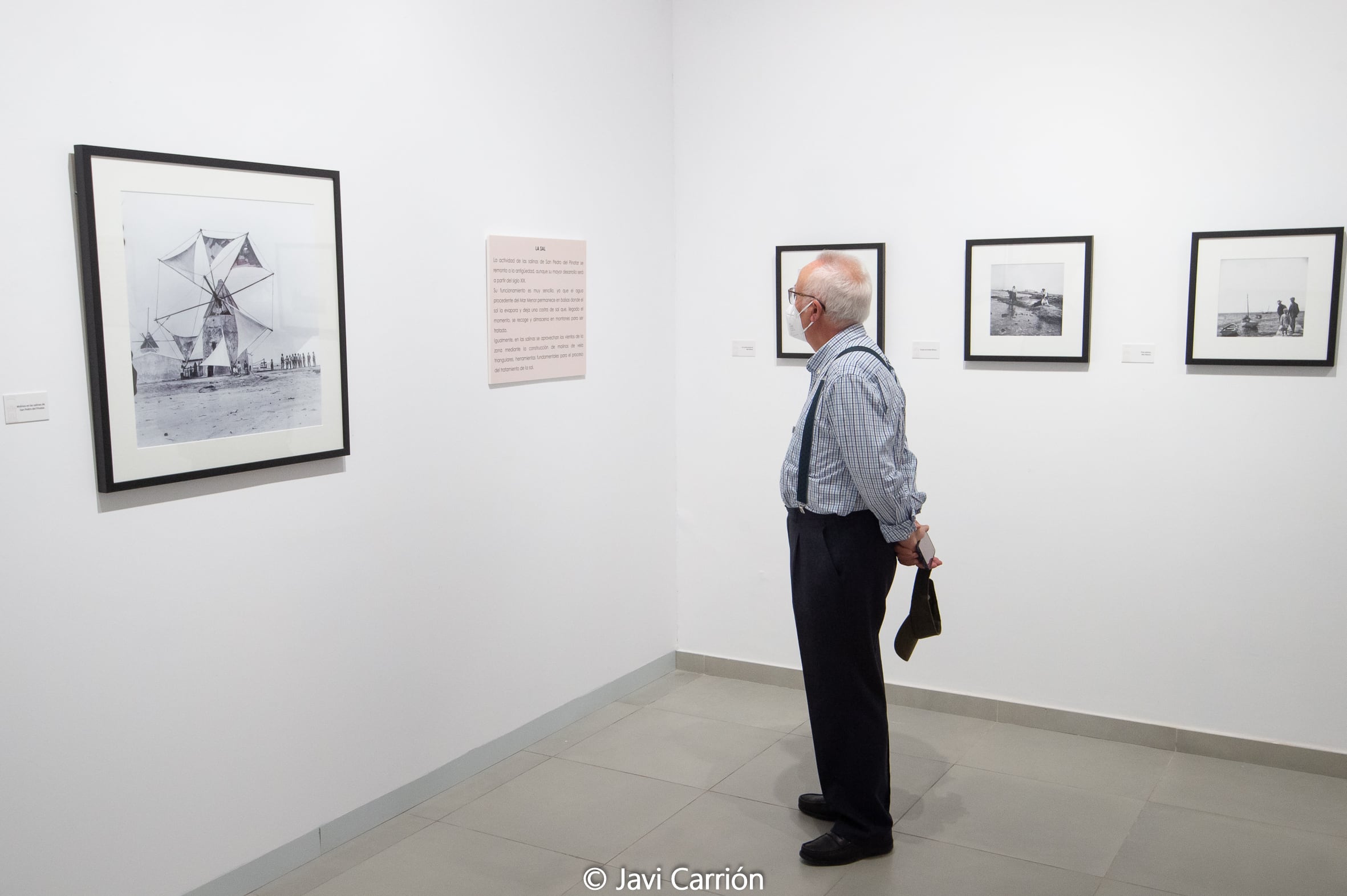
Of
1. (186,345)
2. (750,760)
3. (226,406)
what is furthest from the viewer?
(750,760)

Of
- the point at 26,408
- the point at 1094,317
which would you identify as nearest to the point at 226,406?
the point at 26,408

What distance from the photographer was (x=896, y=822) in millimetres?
3641

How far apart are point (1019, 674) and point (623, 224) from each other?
8.38ft

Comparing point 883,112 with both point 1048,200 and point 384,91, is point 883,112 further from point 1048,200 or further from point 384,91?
point 384,91

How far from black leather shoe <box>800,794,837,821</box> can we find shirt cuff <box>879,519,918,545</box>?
998 mm

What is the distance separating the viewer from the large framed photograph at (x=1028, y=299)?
425 centimetres

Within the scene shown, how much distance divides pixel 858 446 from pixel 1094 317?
1693mm

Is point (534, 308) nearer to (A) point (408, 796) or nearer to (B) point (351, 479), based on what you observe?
(B) point (351, 479)

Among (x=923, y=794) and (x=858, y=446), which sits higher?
(x=858, y=446)

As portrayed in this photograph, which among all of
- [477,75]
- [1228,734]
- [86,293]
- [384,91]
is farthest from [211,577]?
[1228,734]

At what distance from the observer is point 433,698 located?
12.7 feet

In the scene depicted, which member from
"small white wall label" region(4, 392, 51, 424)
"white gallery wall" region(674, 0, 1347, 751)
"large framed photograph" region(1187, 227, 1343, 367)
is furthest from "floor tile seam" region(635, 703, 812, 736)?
"small white wall label" region(4, 392, 51, 424)

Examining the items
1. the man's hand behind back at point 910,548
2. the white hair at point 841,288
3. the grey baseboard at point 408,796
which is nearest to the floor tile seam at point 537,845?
the grey baseboard at point 408,796

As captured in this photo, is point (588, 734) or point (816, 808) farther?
point (588, 734)
